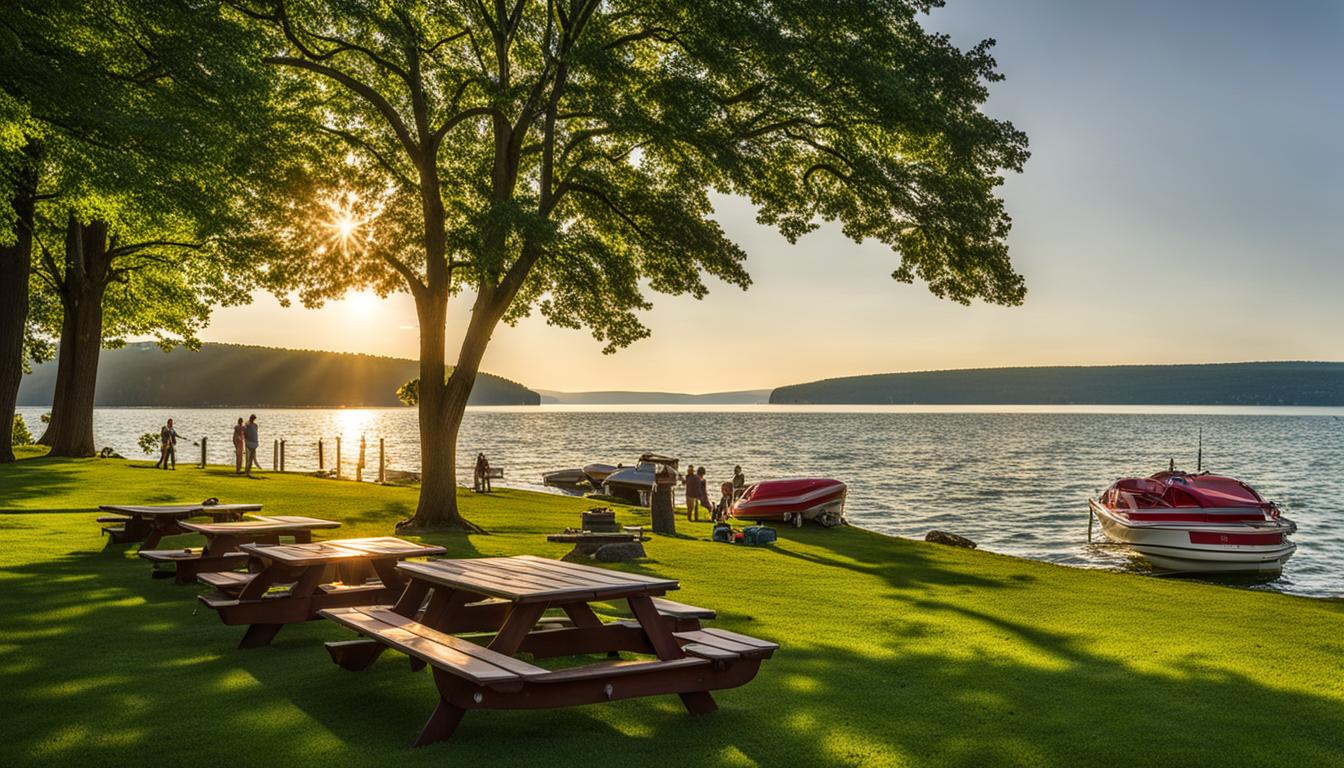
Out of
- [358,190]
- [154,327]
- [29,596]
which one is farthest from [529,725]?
[154,327]

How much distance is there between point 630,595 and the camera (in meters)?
6.32

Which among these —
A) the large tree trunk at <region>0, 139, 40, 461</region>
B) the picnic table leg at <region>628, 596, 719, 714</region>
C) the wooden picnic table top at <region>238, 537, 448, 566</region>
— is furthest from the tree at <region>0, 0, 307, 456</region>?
the large tree trunk at <region>0, 139, 40, 461</region>

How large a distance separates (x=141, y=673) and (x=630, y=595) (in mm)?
4602

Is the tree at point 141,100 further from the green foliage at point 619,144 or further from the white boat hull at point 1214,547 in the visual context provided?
the white boat hull at point 1214,547

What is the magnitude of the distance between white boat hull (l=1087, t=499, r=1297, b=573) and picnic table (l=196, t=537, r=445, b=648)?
80.2 feet

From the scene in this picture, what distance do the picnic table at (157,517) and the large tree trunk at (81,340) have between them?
22.3 m

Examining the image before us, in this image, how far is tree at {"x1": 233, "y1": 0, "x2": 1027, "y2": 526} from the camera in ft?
58.5

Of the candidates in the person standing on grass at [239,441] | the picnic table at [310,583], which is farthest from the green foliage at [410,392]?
the picnic table at [310,583]

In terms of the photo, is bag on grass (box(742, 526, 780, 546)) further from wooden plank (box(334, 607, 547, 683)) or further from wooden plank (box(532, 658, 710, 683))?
wooden plank (box(532, 658, 710, 683))

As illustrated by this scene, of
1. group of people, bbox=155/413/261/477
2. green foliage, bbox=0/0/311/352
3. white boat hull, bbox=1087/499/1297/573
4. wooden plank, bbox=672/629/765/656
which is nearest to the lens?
wooden plank, bbox=672/629/765/656

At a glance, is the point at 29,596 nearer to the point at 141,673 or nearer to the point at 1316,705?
the point at 141,673

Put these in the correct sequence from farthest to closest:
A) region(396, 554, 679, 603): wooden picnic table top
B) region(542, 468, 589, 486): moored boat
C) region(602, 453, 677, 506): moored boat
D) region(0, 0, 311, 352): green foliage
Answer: region(542, 468, 589, 486): moored boat → region(602, 453, 677, 506): moored boat → region(0, 0, 311, 352): green foliage → region(396, 554, 679, 603): wooden picnic table top

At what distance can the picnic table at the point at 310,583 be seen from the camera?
873 centimetres

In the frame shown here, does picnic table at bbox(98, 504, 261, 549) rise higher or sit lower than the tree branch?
lower
